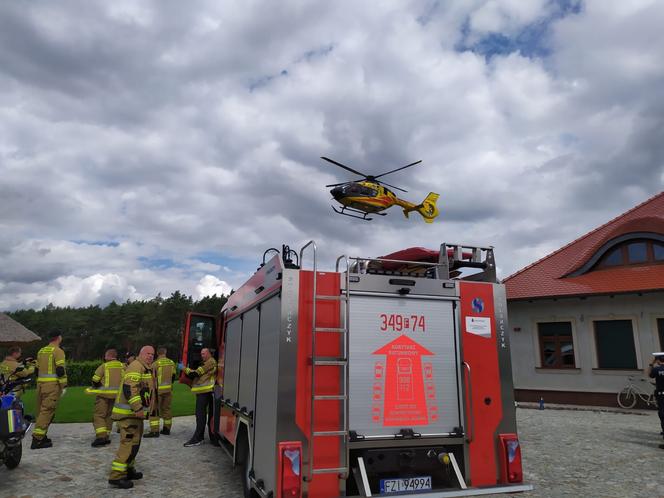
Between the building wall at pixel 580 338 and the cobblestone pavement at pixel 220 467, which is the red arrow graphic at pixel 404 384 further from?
the building wall at pixel 580 338

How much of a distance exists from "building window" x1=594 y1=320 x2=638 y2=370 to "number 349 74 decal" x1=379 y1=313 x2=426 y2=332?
13.6 metres

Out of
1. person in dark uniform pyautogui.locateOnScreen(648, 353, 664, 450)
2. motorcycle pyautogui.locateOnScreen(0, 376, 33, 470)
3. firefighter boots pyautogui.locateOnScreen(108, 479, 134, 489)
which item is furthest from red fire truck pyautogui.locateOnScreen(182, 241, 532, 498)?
person in dark uniform pyautogui.locateOnScreen(648, 353, 664, 450)

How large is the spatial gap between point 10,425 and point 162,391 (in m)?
3.79

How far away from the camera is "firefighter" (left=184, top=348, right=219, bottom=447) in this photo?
876cm

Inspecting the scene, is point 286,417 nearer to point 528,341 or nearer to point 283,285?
point 283,285

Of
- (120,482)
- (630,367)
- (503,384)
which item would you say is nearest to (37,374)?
(120,482)

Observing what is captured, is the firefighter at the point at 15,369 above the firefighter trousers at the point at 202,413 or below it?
above

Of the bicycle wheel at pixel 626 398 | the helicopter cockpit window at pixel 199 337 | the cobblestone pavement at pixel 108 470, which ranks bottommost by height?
the cobblestone pavement at pixel 108 470

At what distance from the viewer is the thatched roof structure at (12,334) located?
2953 cm

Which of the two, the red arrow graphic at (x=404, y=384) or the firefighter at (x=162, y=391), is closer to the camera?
the red arrow graphic at (x=404, y=384)

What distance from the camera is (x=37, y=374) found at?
8352 millimetres

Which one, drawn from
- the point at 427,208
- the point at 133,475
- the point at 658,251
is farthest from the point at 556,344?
the point at 133,475

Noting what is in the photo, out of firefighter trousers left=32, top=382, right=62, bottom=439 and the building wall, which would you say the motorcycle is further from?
the building wall

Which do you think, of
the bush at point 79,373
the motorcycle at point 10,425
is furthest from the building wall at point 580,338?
the bush at point 79,373
